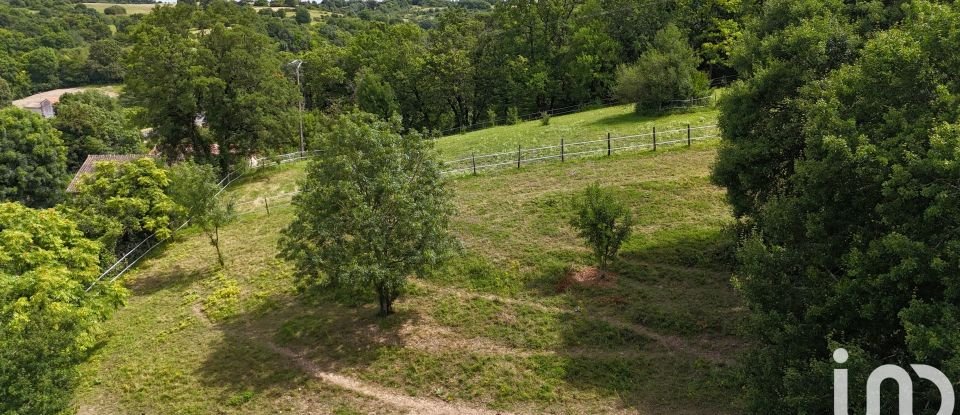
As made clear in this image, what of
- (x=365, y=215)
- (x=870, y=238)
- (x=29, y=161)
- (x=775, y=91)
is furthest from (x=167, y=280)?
(x=870, y=238)

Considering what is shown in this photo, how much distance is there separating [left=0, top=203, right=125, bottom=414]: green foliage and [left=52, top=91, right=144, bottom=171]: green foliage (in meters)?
38.7

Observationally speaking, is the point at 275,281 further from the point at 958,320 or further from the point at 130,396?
the point at 958,320

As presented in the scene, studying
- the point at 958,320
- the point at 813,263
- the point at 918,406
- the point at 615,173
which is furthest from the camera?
the point at 615,173

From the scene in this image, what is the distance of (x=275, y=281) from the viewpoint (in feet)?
78.2

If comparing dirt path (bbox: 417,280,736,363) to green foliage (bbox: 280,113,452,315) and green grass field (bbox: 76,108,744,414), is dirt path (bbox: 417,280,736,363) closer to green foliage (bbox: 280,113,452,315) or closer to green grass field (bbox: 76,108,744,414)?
green grass field (bbox: 76,108,744,414)

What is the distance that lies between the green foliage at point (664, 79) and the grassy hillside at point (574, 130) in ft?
4.48

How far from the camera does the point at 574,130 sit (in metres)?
36.4

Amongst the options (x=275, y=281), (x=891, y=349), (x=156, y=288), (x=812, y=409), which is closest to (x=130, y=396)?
(x=275, y=281)

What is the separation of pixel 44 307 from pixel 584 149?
78.5 feet

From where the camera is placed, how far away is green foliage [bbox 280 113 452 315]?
1705 centimetres

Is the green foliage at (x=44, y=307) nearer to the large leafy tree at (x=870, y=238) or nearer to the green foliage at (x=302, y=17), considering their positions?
the large leafy tree at (x=870, y=238)

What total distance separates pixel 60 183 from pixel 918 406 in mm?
50313

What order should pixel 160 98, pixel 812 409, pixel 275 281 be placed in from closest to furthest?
1. pixel 812 409
2. pixel 275 281
3. pixel 160 98

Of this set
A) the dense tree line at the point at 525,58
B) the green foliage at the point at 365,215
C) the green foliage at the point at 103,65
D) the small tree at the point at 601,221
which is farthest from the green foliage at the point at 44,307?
the green foliage at the point at 103,65
